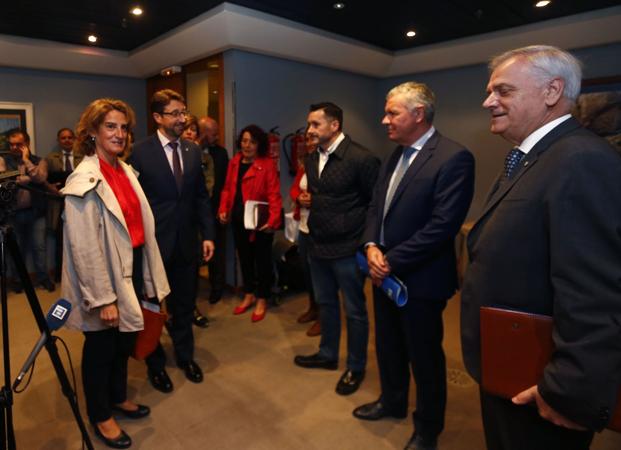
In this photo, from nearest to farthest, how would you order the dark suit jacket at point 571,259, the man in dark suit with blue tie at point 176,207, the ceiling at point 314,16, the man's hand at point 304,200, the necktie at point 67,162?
the dark suit jacket at point 571,259 → the man in dark suit with blue tie at point 176,207 → the man's hand at point 304,200 → the ceiling at point 314,16 → the necktie at point 67,162

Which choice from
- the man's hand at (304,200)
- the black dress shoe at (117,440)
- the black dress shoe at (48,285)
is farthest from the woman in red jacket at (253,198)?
the black dress shoe at (48,285)

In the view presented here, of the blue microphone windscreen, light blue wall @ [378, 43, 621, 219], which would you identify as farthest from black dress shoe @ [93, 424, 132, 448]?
light blue wall @ [378, 43, 621, 219]

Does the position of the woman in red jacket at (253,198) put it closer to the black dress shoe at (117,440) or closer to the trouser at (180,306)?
the trouser at (180,306)

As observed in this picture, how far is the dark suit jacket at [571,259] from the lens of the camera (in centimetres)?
90

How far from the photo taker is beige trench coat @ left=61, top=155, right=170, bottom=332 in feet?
5.68

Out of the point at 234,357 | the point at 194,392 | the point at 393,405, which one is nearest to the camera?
the point at 393,405

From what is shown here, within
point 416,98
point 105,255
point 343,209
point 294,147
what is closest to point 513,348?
point 416,98

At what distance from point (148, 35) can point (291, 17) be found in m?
1.48

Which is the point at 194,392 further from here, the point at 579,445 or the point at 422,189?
the point at 579,445

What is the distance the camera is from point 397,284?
1.81 metres

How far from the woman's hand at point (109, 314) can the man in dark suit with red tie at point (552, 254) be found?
139cm

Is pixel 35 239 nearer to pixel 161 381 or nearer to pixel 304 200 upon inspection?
pixel 161 381

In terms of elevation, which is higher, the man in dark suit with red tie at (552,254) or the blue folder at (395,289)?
the man in dark suit with red tie at (552,254)

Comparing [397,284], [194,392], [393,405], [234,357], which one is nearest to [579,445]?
[397,284]
